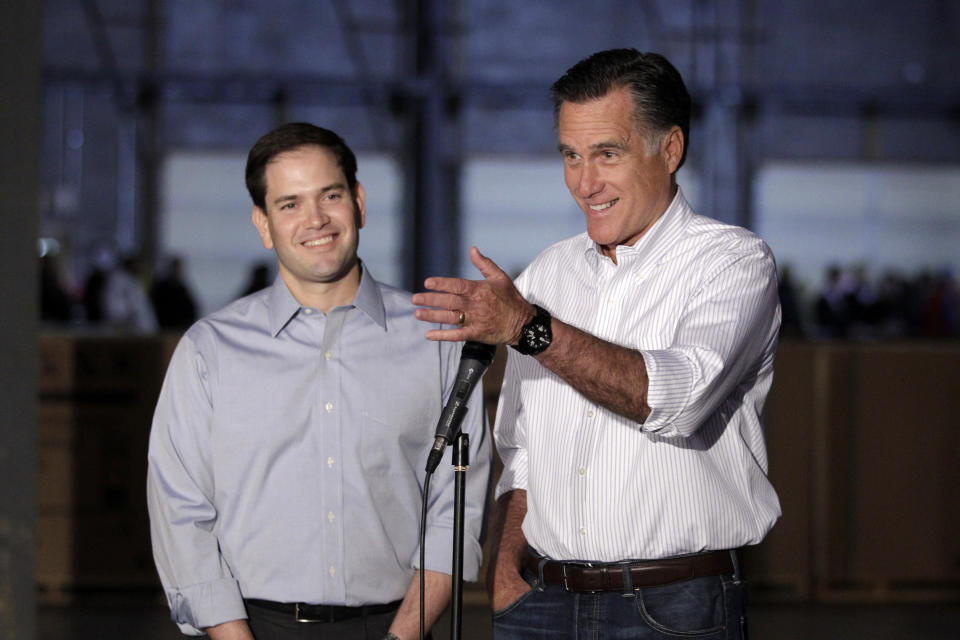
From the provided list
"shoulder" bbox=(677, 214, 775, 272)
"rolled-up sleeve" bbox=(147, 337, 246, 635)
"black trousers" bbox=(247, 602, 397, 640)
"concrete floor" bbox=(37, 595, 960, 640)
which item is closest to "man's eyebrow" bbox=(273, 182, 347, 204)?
"rolled-up sleeve" bbox=(147, 337, 246, 635)

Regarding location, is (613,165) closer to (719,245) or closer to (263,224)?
(719,245)

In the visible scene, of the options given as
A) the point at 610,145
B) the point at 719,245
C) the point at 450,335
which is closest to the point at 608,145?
the point at 610,145

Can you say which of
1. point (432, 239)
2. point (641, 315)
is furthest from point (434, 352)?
point (432, 239)

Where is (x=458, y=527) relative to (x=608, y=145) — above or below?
below

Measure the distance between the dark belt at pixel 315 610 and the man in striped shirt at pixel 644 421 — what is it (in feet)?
0.78

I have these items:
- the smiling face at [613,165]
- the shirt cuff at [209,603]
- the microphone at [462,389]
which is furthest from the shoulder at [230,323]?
the smiling face at [613,165]

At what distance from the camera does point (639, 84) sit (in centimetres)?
177

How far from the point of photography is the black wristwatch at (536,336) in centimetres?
151

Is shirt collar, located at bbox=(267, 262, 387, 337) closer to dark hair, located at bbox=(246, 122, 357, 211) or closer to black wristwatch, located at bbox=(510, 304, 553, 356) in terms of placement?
dark hair, located at bbox=(246, 122, 357, 211)

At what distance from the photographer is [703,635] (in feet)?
5.52

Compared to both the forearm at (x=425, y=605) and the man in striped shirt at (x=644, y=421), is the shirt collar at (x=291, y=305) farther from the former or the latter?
the forearm at (x=425, y=605)

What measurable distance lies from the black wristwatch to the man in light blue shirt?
1.46 feet

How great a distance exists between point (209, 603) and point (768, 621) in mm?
3327

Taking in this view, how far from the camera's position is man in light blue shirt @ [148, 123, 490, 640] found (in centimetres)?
185
